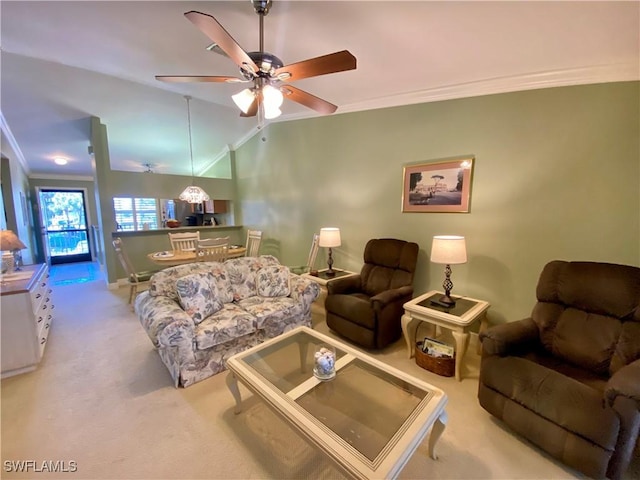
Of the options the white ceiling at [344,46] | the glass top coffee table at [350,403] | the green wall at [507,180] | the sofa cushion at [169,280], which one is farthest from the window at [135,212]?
the glass top coffee table at [350,403]

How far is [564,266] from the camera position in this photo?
1.98m

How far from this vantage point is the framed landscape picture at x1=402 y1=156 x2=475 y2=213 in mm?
2807

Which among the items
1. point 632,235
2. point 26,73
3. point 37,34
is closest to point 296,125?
point 37,34

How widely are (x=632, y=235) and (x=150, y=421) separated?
3927 millimetres

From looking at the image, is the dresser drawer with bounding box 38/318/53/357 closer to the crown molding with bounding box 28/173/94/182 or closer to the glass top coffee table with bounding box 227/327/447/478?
Answer: the glass top coffee table with bounding box 227/327/447/478

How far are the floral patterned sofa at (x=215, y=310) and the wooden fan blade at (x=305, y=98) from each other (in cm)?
175

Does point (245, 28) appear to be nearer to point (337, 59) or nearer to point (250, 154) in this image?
point (337, 59)

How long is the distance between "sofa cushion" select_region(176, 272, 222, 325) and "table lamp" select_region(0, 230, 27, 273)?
5.45ft

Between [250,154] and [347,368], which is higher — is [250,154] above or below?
above

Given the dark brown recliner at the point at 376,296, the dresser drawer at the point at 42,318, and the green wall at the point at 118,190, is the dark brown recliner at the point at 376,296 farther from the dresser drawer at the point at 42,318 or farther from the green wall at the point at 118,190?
the green wall at the point at 118,190

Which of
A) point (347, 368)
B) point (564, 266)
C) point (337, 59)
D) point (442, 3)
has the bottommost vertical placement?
point (347, 368)

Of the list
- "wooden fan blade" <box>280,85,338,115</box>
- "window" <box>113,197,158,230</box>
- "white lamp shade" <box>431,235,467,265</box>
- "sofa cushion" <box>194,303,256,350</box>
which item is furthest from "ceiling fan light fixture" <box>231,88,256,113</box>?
"window" <box>113,197,158,230</box>

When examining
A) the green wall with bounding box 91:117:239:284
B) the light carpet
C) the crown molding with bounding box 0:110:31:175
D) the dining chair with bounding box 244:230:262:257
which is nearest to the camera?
the light carpet

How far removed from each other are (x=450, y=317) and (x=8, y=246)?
4.12m
